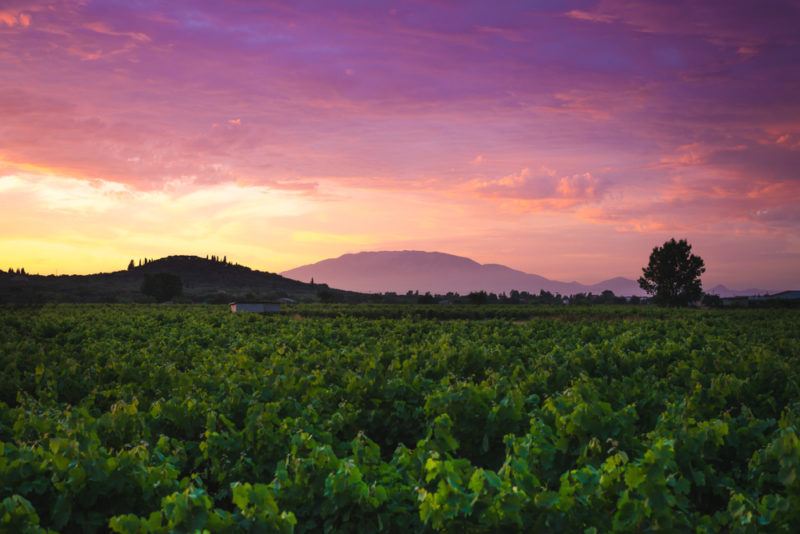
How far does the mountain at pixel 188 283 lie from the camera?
439 ft

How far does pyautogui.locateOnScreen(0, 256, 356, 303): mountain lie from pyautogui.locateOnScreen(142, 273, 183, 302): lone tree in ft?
8.46

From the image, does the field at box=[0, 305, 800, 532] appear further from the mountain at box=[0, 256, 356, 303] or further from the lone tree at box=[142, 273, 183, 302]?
the lone tree at box=[142, 273, 183, 302]

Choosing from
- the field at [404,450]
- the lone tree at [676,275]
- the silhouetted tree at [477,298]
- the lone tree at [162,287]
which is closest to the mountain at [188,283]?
the lone tree at [162,287]

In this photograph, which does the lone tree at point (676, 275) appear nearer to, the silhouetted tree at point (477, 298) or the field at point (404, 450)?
the silhouetted tree at point (477, 298)

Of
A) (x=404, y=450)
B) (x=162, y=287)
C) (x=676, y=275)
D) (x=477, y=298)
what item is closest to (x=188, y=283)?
(x=162, y=287)

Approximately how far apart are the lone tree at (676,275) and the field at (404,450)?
109 m

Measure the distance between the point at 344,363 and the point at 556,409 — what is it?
869cm

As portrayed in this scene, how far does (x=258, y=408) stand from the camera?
31.8ft

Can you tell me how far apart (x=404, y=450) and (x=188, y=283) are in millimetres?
180040

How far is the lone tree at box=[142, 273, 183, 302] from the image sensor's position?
127500 millimetres

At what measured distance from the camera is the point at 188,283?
585ft

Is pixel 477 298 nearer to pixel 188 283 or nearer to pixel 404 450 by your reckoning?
pixel 188 283

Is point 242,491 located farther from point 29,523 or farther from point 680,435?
point 680,435

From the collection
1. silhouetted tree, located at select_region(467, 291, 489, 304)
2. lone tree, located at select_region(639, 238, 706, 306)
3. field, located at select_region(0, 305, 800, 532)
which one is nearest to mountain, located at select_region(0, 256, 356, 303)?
silhouetted tree, located at select_region(467, 291, 489, 304)
